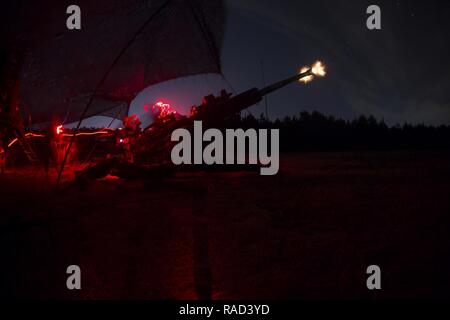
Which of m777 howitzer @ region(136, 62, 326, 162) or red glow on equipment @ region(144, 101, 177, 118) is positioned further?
red glow on equipment @ region(144, 101, 177, 118)

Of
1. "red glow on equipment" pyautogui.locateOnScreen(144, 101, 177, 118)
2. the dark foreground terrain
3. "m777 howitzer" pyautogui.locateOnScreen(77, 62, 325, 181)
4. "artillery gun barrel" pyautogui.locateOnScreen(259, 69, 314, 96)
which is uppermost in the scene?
"red glow on equipment" pyautogui.locateOnScreen(144, 101, 177, 118)

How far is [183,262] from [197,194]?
3877 mm

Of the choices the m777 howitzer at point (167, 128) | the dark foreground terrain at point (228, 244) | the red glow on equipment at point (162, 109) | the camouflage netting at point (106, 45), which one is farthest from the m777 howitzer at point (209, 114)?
the dark foreground terrain at point (228, 244)

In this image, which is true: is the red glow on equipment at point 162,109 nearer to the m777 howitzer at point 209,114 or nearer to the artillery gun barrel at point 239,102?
the m777 howitzer at point 209,114

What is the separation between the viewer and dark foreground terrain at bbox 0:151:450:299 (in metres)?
2.85

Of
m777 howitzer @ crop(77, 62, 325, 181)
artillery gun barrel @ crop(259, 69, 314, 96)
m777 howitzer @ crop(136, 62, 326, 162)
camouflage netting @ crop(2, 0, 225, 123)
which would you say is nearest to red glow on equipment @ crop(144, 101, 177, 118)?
m777 howitzer @ crop(77, 62, 325, 181)

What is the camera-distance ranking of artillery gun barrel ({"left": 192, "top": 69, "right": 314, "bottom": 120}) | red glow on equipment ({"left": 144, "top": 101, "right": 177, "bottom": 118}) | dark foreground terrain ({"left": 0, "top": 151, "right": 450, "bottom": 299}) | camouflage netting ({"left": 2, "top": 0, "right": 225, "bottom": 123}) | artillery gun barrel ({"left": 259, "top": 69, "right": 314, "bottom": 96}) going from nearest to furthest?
dark foreground terrain ({"left": 0, "top": 151, "right": 450, "bottom": 299}), camouflage netting ({"left": 2, "top": 0, "right": 225, "bottom": 123}), artillery gun barrel ({"left": 259, "top": 69, "right": 314, "bottom": 96}), artillery gun barrel ({"left": 192, "top": 69, "right": 314, "bottom": 120}), red glow on equipment ({"left": 144, "top": 101, "right": 177, "bottom": 118})

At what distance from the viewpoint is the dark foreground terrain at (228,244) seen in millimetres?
2854

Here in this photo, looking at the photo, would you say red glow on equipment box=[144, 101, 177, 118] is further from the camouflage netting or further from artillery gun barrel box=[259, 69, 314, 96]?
artillery gun barrel box=[259, 69, 314, 96]

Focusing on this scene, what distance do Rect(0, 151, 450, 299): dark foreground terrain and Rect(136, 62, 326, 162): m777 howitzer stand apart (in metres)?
2.19

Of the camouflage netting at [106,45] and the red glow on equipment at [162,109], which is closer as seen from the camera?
the camouflage netting at [106,45]

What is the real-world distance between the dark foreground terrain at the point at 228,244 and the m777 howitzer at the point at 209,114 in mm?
2189
